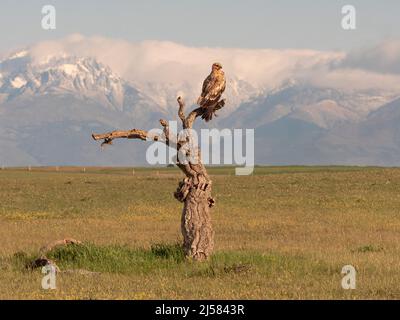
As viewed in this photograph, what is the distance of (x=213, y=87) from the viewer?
2317 centimetres

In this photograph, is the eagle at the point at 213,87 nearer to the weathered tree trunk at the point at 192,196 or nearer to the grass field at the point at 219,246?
the weathered tree trunk at the point at 192,196

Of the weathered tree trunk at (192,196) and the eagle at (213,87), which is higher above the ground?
the eagle at (213,87)

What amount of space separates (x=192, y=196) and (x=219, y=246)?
608 cm

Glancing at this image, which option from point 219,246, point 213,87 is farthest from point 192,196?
point 219,246

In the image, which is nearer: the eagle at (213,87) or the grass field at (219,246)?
the grass field at (219,246)

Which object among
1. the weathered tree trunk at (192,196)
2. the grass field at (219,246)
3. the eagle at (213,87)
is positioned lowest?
the grass field at (219,246)

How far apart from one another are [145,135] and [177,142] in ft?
2.87

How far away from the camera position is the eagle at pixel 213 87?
2311cm

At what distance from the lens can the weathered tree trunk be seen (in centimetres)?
2305

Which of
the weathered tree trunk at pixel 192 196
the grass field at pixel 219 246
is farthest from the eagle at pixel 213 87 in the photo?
the grass field at pixel 219 246

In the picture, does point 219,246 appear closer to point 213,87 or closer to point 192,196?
point 192,196

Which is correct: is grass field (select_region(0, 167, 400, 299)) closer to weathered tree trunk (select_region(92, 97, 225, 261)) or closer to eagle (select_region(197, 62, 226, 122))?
weathered tree trunk (select_region(92, 97, 225, 261))

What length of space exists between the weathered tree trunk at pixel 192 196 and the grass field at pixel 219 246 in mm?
482
